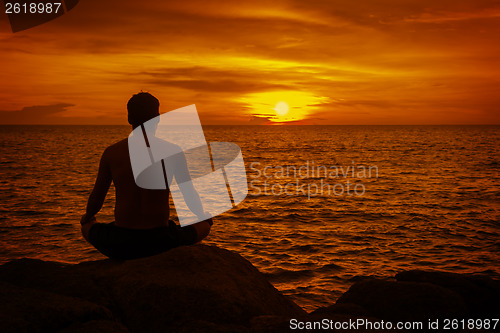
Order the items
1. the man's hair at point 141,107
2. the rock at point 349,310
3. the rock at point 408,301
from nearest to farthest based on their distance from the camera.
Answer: the man's hair at point 141,107 < the rock at point 349,310 < the rock at point 408,301

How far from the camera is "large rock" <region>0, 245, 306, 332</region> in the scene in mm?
4031

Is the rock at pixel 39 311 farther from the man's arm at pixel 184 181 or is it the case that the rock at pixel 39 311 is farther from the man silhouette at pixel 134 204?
the man's arm at pixel 184 181

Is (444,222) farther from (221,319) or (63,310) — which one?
(63,310)

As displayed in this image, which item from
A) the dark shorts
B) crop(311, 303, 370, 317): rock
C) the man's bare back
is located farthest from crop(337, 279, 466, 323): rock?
the man's bare back

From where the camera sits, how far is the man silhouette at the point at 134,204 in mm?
4758

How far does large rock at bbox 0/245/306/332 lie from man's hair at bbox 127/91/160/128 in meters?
1.68

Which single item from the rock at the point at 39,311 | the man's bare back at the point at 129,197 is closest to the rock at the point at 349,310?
the man's bare back at the point at 129,197

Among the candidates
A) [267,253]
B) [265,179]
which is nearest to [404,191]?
[265,179]

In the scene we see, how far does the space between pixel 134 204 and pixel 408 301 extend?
3720 millimetres

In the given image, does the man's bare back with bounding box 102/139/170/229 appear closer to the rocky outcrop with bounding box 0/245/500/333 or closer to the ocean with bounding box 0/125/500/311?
the rocky outcrop with bounding box 0/245/500/333

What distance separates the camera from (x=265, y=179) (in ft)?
112

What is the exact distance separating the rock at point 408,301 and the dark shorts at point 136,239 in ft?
8.32

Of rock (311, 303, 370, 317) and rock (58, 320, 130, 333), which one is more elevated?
rock (58, 320, 130, 333)

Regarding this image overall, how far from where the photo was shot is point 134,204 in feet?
15.8
